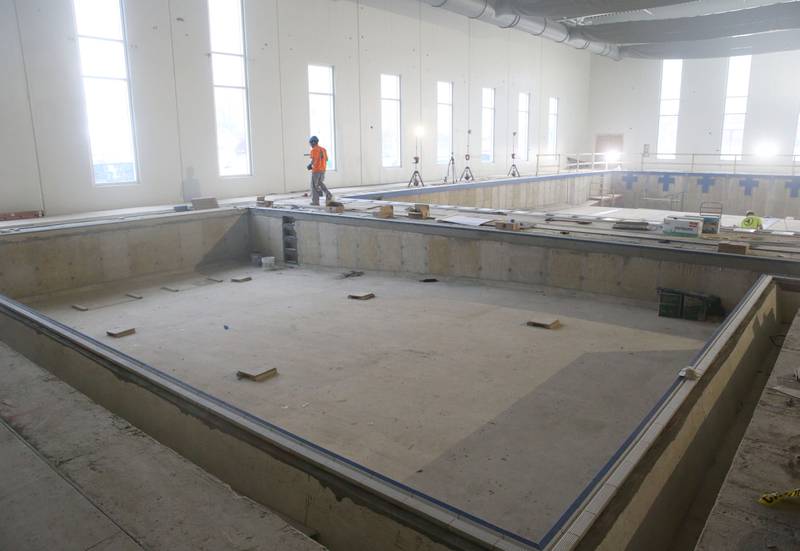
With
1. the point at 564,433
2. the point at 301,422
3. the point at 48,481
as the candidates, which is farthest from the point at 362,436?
the point at 48,481

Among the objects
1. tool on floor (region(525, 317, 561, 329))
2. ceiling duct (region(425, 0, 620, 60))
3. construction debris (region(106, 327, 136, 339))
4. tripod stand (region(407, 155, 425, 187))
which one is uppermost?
ceiling duct (region(425, 0, 620, 60))

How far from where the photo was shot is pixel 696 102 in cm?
2548

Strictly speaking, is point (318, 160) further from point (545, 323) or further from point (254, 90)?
point (545, 323)

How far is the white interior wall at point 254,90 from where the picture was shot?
11516mm

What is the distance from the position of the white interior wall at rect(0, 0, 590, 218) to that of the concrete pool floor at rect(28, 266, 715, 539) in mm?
3900

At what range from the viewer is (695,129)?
2566 cm

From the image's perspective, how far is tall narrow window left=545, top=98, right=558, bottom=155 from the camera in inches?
1057

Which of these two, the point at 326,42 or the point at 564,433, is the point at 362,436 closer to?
the point at 564,433

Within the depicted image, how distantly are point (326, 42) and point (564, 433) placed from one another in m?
14.5

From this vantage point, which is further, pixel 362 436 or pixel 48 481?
pixel 362 436

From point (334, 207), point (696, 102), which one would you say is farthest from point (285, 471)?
point (696, 102)

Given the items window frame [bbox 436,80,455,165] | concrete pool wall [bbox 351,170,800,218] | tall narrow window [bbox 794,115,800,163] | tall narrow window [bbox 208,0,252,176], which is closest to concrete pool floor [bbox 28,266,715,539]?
tall narrow window [bbox 208,0,252,176]

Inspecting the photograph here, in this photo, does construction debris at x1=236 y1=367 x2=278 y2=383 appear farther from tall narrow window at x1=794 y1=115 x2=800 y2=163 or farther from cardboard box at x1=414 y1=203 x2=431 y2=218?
tall narrow window at x1=794 y1=115 x2=800 y2=163

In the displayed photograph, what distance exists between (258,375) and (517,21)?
14260mm
